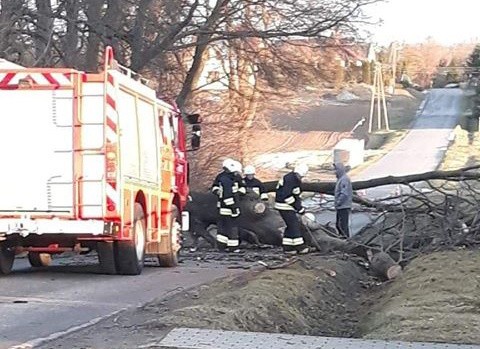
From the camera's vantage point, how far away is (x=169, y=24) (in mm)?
23469

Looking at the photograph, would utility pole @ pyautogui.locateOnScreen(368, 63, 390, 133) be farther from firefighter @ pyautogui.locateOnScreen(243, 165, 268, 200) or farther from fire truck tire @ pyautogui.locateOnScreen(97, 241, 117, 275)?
fire truck tire @ pyautogui.locateOnScreen(97, 241, 117, 275)

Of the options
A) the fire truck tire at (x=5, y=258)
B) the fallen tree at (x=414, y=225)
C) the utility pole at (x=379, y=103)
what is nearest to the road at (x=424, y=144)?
the utility pole at (x=379, y=103)

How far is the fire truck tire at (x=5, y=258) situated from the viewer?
13120 mm

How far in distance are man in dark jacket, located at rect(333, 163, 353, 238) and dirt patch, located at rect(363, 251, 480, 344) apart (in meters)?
4.81

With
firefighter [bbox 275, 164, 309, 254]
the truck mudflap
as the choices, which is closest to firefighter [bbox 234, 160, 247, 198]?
firefighter [bbox 275, 164, 309, 254]

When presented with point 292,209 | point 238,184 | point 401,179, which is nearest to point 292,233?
point 292,209

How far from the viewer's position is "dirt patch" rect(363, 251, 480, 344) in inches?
303

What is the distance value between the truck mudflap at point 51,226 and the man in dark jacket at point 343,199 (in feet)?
22.1

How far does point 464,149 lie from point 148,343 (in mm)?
43574

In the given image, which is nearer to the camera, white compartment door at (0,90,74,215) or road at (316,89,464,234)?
white compartment door at (0,90,74,215)

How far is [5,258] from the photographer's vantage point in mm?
13234

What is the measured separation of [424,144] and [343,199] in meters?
38.3

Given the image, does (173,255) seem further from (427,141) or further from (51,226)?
(427,141)

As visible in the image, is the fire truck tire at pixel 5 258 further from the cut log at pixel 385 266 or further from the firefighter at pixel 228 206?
the firefighter at pixel 228 206
